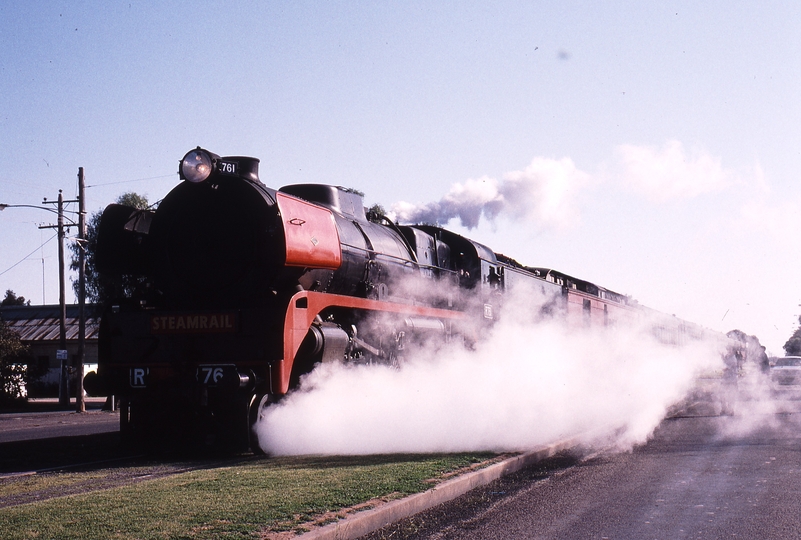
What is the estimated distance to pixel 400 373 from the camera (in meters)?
11.6

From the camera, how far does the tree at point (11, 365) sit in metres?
26.2

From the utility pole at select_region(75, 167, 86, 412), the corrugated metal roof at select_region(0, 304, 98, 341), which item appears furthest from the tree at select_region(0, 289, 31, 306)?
the utility pole at select_region(75, 167, 86, 412)

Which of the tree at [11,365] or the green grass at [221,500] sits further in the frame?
the tree at [11,365]

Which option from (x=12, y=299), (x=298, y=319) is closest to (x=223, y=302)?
(x=298, y=319)

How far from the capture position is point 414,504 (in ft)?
20.2

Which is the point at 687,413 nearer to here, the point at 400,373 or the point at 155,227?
the point at 400,373

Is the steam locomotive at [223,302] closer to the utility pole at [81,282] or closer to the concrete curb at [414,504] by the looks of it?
the concrete curb at [414,504]

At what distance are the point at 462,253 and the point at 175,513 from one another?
32.2 feet

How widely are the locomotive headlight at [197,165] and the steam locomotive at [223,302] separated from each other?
0.6 inches

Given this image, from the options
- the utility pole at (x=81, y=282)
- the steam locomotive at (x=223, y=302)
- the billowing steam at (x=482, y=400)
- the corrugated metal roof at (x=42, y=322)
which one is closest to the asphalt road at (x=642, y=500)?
the billowing steam at (x=482, y=400)

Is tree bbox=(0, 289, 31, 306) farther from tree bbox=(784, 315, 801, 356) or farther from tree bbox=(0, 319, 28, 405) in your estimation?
tree bbox=(784, 315, 801, 356)

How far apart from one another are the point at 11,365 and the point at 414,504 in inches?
988

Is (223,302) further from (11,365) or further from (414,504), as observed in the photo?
(11,365)

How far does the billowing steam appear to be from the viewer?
961cm
